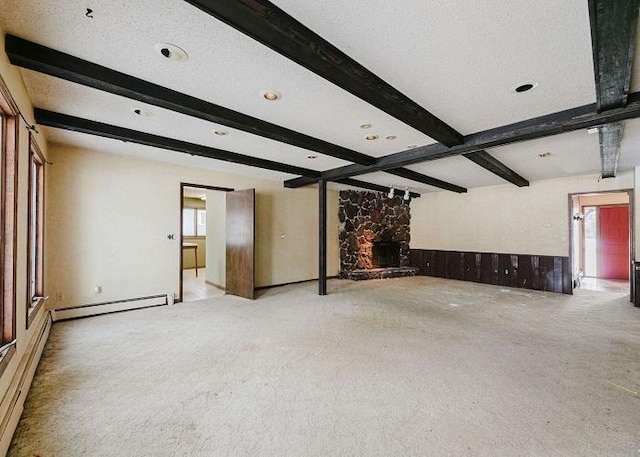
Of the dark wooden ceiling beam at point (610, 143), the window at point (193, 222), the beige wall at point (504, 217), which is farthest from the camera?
the window at point (193, 222)

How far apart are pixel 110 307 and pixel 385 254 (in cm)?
664

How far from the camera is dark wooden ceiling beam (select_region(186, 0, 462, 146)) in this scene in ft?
4.80

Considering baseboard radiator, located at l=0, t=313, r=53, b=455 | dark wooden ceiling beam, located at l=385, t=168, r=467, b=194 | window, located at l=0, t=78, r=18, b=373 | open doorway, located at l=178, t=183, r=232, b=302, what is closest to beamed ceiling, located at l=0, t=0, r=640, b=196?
window, located at l=0, t=78, r=18, b=373

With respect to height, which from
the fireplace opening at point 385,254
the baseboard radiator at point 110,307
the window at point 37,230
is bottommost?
the baseboard radiator at point 110,307

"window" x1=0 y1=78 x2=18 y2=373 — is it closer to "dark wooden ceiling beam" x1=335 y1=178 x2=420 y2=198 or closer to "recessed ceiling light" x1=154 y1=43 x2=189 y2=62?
"recessed ceiling light" x1=154 y1=43 x2=189 y2=62

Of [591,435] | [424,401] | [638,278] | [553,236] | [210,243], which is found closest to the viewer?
[591,435]

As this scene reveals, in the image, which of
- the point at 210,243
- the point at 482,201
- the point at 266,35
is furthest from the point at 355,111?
the point at 482,201

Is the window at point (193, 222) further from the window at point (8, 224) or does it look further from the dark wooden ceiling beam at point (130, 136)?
the window at point (8, 224)

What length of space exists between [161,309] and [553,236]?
25.9 feet

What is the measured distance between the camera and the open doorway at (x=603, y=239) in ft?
24.6

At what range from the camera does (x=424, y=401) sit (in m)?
2.13

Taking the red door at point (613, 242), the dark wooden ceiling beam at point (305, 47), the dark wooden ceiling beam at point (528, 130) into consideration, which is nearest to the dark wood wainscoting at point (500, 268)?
the red door at point (613, 242)

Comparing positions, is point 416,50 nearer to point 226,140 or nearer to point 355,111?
point 355,111

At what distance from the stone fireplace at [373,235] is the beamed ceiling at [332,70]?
404cm
